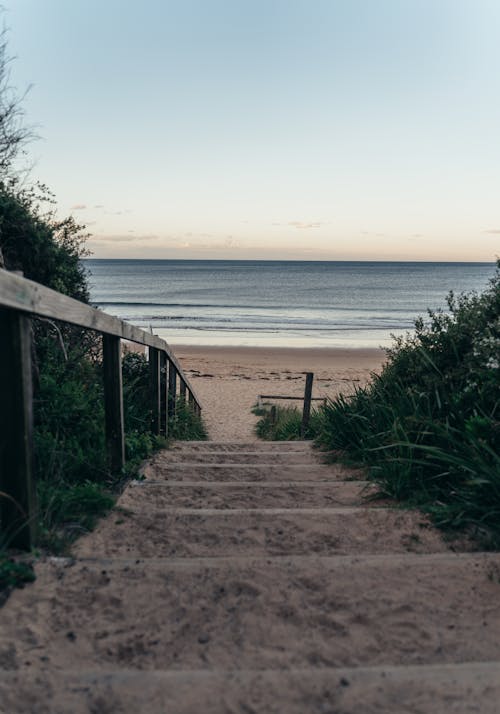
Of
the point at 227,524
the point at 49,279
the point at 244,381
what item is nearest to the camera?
the point at 227,524

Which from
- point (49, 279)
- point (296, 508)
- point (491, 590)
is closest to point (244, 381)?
point (49, 279)

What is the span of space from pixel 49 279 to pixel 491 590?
6.85 meters

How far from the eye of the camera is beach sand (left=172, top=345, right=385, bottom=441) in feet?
40.8

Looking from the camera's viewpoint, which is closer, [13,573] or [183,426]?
[13,573]

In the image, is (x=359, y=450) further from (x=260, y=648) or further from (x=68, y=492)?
(x=260, y=648)

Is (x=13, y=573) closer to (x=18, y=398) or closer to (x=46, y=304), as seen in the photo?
(x=18, y=398)

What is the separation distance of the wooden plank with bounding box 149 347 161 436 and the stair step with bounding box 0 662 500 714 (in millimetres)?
4168

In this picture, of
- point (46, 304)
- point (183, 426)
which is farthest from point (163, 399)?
point (46, 304)

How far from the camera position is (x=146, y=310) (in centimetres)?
4153

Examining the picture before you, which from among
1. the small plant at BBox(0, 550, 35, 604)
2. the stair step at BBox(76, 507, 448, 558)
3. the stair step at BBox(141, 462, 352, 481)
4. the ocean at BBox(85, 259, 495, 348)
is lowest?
the ocean at BBox(85, 259, 495, 348)

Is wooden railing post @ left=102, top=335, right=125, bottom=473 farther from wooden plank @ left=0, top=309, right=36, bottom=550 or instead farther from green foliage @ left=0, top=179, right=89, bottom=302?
green foliage @ left=0, top=179, right=89, bottom=302

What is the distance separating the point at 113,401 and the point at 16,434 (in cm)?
163

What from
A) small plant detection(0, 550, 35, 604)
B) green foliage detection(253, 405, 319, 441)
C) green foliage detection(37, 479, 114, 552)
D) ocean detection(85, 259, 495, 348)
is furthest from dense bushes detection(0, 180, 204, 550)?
ocean detection(85, 259, 495, 348)

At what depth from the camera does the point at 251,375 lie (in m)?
18.7
